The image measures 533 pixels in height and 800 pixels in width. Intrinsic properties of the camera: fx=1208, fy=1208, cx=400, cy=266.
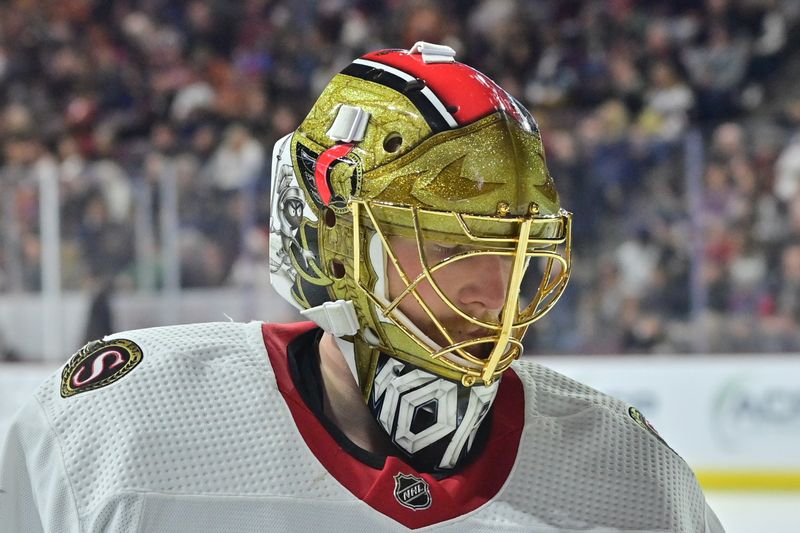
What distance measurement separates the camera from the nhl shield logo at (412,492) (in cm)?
135

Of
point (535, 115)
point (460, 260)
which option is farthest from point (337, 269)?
point (535, 115)

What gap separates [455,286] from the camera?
53.5 inches

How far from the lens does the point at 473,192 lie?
1.32 meters

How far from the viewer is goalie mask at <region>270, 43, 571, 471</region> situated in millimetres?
1326

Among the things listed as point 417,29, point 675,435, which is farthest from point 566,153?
point 417,29

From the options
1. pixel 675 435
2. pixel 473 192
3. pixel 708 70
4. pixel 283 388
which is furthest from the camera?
pixel 708 70

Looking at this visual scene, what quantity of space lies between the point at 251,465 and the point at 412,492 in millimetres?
183

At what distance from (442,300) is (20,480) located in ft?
1.71

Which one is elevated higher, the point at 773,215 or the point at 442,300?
the point at 442,300

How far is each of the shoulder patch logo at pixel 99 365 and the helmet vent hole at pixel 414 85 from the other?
0.45m

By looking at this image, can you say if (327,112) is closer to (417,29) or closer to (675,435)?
(675,435)

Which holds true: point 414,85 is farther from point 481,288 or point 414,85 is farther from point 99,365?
point 99,365

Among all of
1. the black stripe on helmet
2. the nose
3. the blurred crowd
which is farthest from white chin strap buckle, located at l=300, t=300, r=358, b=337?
the blurred crowd

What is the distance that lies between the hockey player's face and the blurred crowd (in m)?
3.37
